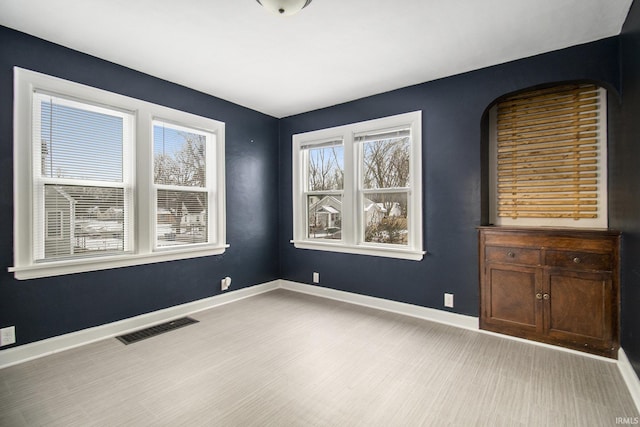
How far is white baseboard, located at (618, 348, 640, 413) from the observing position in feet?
6.42

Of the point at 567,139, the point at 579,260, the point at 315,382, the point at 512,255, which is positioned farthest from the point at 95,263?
the point at 567,139

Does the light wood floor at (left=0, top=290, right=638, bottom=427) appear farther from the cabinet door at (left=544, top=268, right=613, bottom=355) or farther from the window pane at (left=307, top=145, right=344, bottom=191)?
the window pane at (left=307, top=145, right=344, bottom=191)

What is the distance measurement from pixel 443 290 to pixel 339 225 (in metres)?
1.59

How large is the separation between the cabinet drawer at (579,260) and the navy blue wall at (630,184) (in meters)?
0.13

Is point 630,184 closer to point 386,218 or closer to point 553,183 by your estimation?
point 553,183

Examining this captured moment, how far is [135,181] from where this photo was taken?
3.16 meters

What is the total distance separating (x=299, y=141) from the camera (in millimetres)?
4590

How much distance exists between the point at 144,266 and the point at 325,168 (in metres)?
2.55

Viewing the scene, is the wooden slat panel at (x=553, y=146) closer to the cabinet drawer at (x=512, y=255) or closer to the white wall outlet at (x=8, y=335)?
the cabinet drawer at (x=512, y=255)

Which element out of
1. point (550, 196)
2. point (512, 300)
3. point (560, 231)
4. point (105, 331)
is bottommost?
point (105, 331)

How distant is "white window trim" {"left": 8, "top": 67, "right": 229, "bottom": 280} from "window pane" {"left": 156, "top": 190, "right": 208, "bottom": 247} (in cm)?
9

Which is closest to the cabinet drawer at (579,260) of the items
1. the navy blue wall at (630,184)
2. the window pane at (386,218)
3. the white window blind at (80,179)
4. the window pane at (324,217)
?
the navy blue wall at (630,184)

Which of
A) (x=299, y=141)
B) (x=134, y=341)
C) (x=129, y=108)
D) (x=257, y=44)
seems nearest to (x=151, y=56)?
(x=129, y=108)

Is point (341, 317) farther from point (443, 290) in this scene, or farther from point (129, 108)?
point (129, 108)
